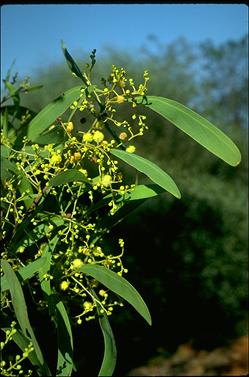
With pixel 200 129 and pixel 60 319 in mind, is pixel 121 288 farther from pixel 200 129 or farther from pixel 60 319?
pixel 200 129

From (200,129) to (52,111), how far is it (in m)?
0.27

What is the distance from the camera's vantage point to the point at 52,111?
107 centimetres

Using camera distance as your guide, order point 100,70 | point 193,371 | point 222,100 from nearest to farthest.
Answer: point 193,371 → point 100,70 → point 222,100

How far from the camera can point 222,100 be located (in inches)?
180

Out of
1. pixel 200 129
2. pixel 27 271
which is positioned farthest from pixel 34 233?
pixel 200 129

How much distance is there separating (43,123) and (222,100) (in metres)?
3.64

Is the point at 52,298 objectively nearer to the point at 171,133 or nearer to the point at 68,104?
the point at 68,104

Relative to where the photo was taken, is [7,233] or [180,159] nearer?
[7,233]

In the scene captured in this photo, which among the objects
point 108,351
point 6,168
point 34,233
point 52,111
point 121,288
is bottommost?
point 108,351

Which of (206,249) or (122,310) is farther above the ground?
(206,249)

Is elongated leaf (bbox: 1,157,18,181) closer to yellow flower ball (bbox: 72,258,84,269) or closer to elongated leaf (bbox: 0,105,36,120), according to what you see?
yellow flower ball (bbox: 72,258,84,269)

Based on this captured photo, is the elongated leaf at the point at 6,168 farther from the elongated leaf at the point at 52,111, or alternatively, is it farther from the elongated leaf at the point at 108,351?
the elongated leaf at the point at 108,351

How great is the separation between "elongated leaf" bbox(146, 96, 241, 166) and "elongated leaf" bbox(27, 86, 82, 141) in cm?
14

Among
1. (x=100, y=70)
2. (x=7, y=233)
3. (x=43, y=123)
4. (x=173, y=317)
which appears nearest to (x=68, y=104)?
(x=43, y=123)
